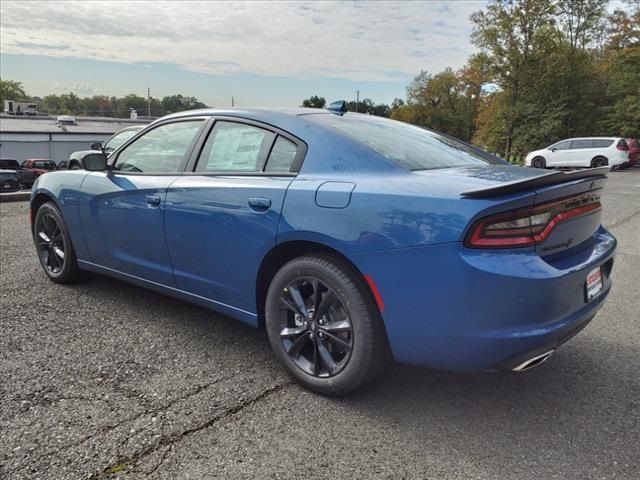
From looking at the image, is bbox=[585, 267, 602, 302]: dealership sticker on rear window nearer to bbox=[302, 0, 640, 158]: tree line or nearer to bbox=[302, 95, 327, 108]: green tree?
bbox=[302, 95, 327, 108]: green tree

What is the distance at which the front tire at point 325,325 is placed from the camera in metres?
2.46

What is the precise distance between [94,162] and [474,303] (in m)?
3.04

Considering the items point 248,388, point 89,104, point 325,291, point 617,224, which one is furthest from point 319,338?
point 89,104

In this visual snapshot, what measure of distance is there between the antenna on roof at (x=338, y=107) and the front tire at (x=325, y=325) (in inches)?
49.7

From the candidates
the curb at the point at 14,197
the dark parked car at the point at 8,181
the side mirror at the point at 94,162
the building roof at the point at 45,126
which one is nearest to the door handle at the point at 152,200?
the side mirror at the point at 94,162

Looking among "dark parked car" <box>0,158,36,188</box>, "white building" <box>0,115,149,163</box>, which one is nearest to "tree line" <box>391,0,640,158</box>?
"dark parked car" <box>0,158,36,188</box>

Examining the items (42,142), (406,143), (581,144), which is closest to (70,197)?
(406,143)

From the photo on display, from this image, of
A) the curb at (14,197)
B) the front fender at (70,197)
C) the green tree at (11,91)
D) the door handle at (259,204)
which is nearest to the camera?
the door handle at (259,204)

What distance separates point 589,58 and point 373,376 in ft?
140

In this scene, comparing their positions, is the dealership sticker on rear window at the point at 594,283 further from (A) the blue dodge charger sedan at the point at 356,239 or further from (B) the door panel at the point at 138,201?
(B) the door panel at the point at 138,201

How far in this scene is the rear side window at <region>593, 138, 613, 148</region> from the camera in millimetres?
21944

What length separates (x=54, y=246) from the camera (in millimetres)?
4457

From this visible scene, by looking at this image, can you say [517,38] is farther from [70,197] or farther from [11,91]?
[11,91]

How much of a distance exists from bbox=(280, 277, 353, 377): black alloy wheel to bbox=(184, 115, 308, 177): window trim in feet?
2.09
